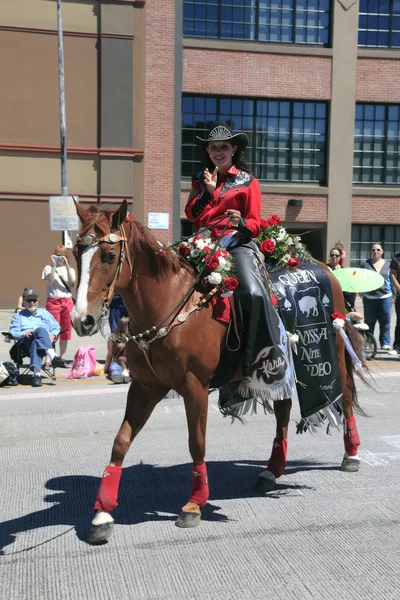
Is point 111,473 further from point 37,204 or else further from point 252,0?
point 252,0

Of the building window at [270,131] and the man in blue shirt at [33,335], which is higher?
the building window at [270,131]

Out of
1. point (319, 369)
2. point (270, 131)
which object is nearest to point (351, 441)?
point (319, 369)

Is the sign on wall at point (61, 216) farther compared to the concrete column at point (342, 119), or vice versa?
the concrete column at point (342, 119)

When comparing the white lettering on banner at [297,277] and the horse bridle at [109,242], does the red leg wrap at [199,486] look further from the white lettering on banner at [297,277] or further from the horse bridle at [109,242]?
the white lettering on banner at [297,277]

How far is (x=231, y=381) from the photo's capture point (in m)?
5.21

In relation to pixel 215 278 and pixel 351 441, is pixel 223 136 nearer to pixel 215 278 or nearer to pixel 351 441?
pixel 215 278

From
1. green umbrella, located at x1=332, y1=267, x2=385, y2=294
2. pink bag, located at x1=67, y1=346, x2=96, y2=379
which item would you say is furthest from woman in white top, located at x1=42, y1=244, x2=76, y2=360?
green umbrella, located at x1=332, y1=267, x2=385, y2=294

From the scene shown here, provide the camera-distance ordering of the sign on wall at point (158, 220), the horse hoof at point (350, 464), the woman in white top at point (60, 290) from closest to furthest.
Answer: the horse hoof at point (350, 464) → the woman in white top at point (60, 290) → the sign on wall at point (158, 220)

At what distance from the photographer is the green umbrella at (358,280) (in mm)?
11172

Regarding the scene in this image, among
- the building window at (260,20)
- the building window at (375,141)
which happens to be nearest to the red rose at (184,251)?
the building window at (260,20)

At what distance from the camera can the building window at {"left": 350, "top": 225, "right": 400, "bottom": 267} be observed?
24141mm

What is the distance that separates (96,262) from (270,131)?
65.7 feet

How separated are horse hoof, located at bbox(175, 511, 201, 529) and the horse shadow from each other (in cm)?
17

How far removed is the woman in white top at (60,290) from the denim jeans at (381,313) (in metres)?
5.91
